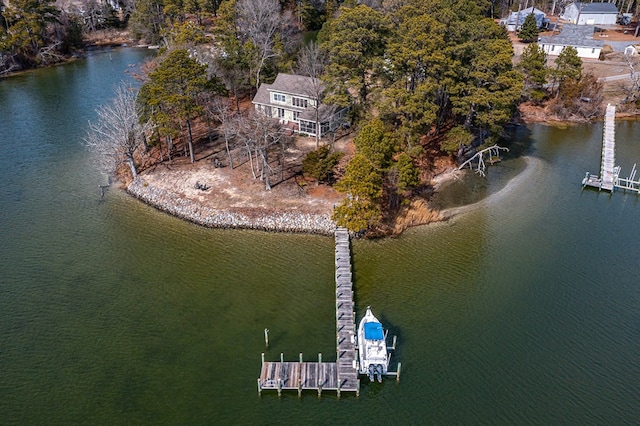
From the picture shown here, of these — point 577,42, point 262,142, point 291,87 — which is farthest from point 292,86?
point 577,42

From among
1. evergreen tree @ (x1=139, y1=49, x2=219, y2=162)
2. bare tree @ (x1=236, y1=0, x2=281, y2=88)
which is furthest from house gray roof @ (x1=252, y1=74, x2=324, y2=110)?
evergreen tree @ (x1=139, y1=49, x2=219, y2=162)

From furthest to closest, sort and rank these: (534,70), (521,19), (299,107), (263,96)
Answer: (521,19), (534,70), (263,96), (299,107)

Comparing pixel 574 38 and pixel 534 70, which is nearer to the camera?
pixel 534 70

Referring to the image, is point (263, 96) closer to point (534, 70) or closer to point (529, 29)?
point (534, 70)

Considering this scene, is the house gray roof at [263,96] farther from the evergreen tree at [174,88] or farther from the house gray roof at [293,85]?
the evergreen tree at [174,88]

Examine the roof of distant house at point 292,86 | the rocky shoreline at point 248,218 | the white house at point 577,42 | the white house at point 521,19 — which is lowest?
the rocky shoreline at point 248,218

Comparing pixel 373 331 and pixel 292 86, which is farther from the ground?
pixel 292 86

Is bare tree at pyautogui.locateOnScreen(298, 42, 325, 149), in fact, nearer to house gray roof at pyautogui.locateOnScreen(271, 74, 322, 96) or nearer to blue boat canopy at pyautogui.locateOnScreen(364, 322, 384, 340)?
house gray roof at pyautogui.locateOnScreen(271, 74, 322, 96)

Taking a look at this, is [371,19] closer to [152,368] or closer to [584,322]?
[584,322]

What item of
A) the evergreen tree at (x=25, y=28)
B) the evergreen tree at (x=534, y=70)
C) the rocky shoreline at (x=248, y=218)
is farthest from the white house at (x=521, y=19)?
the evergreen tree at (x=25, y=28)
